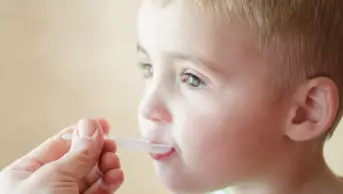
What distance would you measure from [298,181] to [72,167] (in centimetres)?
26

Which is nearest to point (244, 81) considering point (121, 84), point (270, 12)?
point (270, 12)

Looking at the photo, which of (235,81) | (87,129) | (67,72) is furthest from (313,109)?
(67,72)

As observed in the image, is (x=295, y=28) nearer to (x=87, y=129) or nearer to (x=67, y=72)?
(x=87, y=129)

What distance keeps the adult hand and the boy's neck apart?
158mm

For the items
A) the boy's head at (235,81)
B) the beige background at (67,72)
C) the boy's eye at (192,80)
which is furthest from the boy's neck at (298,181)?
the beige background at (67,72)

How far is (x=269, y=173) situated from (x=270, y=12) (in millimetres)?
196

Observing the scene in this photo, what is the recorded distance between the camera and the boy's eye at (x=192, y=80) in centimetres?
66

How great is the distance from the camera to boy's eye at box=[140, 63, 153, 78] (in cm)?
70

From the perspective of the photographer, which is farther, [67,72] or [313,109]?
[67,72]

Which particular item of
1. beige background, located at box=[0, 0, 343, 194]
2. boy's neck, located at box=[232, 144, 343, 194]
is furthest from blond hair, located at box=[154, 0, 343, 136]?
beige background, located at box=[0, 0, 343, 194]

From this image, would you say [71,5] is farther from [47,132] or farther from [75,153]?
[75,153]

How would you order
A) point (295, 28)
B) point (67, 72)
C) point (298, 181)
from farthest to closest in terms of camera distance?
→ point (67, 72) < point (298, 181) < point (295, 28)

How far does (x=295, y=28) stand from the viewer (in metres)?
0.63

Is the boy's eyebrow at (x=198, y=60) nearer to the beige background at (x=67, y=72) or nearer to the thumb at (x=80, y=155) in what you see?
the thumb at (x=80, y=155)
